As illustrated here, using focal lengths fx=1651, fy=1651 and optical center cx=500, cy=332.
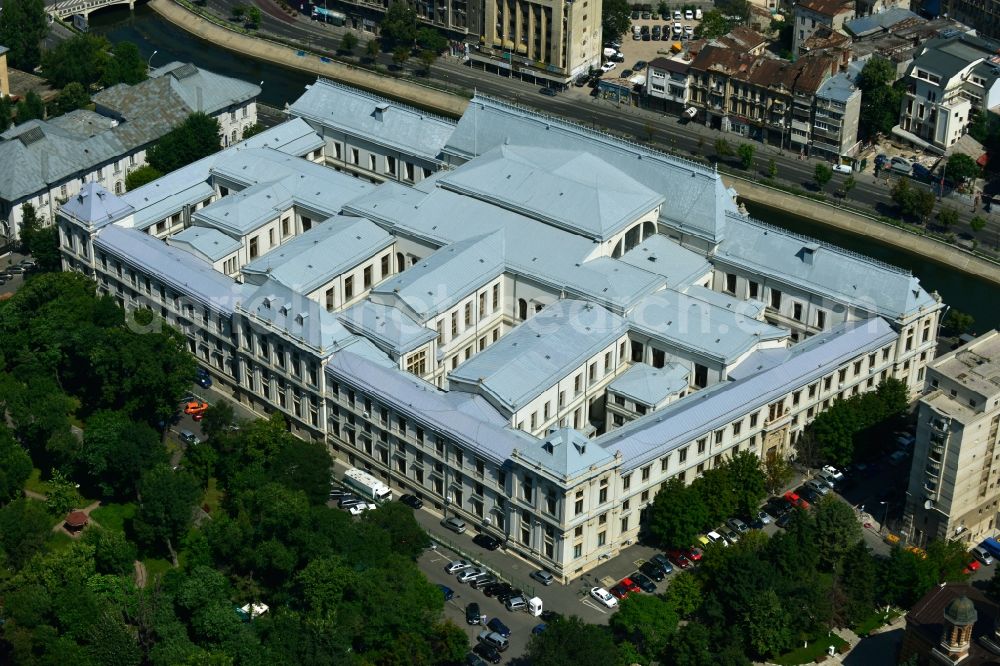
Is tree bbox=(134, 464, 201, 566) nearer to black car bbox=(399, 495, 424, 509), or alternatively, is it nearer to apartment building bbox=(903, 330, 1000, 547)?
black car bbox=(399, 495, 424, 509)

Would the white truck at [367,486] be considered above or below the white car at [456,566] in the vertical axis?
above

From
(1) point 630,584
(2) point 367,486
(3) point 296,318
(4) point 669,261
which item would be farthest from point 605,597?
(4) point 669,261

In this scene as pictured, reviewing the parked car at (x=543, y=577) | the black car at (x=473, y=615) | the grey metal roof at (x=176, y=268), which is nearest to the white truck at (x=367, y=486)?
the parked car at (x=543, y=577)

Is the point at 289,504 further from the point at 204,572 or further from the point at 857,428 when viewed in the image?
the point at 857,428

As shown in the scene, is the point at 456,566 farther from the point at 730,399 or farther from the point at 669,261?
the point at 669,261

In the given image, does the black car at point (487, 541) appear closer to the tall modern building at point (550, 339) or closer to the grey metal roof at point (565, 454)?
the tall modern building at point (550, 339)
